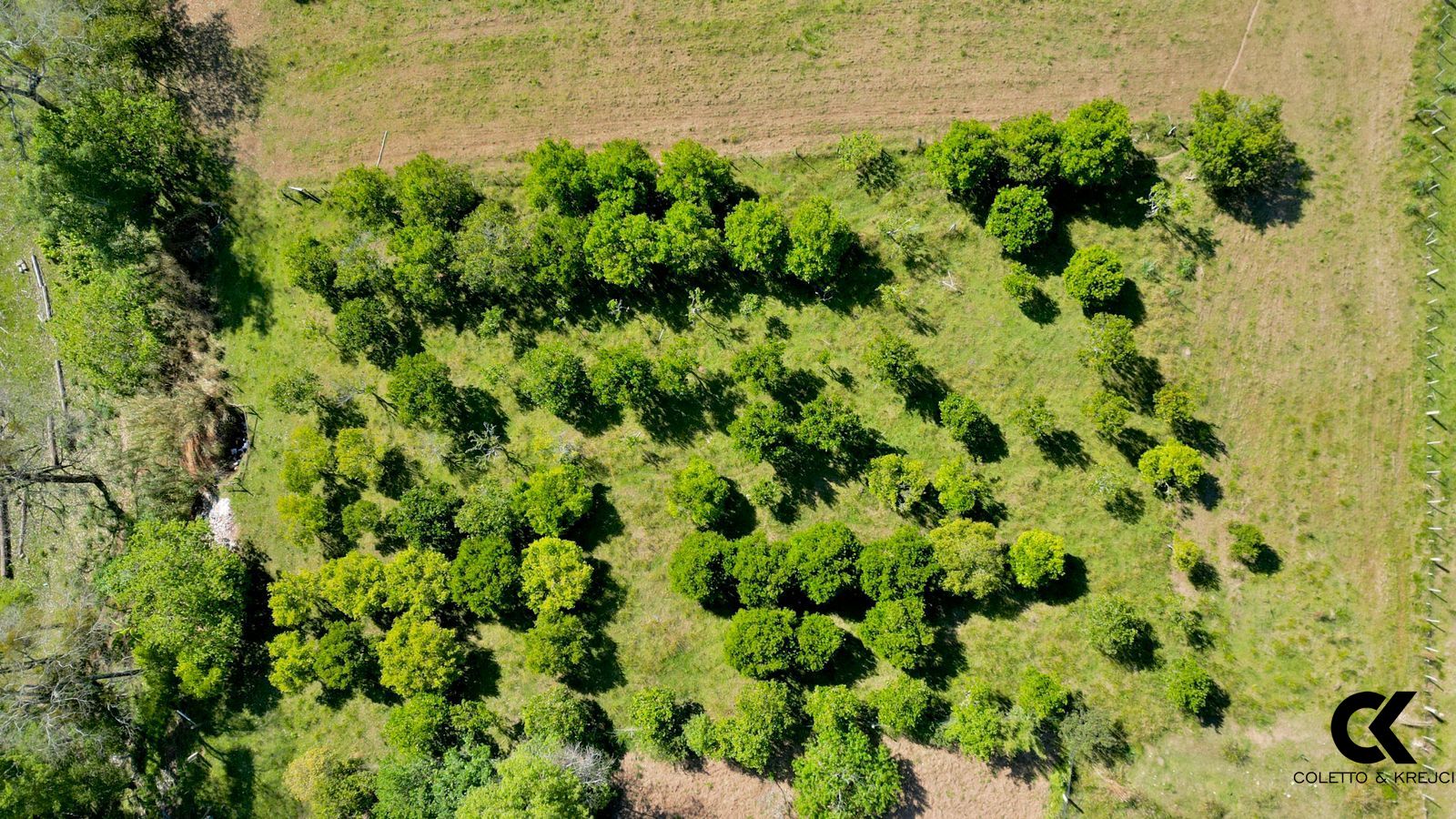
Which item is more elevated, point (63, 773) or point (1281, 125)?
point (1281, 125)

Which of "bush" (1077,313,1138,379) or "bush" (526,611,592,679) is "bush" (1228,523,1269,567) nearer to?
"bush" (1077,313,1138,379)

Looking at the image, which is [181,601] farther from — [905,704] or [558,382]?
[905,704]

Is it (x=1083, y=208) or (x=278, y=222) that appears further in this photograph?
(x=278, y=222)

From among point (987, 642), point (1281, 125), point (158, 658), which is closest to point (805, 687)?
point (987, 642)

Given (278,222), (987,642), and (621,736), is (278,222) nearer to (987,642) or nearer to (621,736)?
(621,736)

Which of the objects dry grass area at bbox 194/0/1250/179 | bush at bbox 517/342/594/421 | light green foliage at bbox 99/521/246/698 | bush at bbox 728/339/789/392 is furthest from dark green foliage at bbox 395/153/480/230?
light green foliage at bbox 99/521/246/698

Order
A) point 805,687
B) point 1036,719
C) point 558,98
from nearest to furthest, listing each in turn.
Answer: point 1036,719
point 805,687
point 558,98

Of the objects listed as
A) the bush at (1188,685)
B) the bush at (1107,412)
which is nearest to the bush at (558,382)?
the bush at (1107,412)

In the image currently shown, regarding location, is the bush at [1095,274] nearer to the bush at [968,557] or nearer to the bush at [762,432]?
the bush at [968,557]

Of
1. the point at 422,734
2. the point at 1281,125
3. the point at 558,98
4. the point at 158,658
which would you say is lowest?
the point at 422,734
